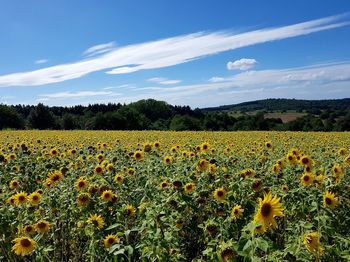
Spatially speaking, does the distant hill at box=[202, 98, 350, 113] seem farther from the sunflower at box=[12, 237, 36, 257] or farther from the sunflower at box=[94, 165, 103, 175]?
the sunflower at box=[12, 237, 36, 257]

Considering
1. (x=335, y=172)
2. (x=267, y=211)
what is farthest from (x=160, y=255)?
(x=335, y=172)

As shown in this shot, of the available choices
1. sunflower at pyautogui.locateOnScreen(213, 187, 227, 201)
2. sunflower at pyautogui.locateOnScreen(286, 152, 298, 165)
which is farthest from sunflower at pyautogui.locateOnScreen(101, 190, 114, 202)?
sunflower at pyautogui.locateOnScreen(286, 152, 298, 165)

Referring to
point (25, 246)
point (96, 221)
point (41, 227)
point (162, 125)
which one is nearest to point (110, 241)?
point (96, 221)

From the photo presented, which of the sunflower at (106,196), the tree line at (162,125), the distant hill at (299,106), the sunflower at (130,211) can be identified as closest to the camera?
the sunflower at (130,211)

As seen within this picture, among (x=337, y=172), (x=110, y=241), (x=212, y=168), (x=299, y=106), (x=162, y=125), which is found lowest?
(x=299, y=106)

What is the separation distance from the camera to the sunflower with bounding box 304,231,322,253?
285cm

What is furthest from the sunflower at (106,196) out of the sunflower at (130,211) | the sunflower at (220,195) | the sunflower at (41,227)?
the sunflower at (220,195)

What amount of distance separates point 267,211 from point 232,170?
2964mm

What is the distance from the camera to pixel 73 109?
103188 mm

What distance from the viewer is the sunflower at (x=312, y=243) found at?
285 cm

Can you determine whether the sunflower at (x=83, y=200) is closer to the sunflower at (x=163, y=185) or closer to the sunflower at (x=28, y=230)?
the sunflower at (x=28, y=230)

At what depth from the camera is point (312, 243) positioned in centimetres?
287

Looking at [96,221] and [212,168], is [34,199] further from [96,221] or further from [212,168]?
[212,168]

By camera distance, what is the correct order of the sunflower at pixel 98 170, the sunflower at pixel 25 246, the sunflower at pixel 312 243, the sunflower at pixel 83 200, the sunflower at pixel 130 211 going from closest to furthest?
the sunflower at pixel 312 243 → the sunflower at pixel 25 246 → the sunflower at pixel 130 211 → the sunflower at pixel 83 200 → the sunflower at pixel 98 170
